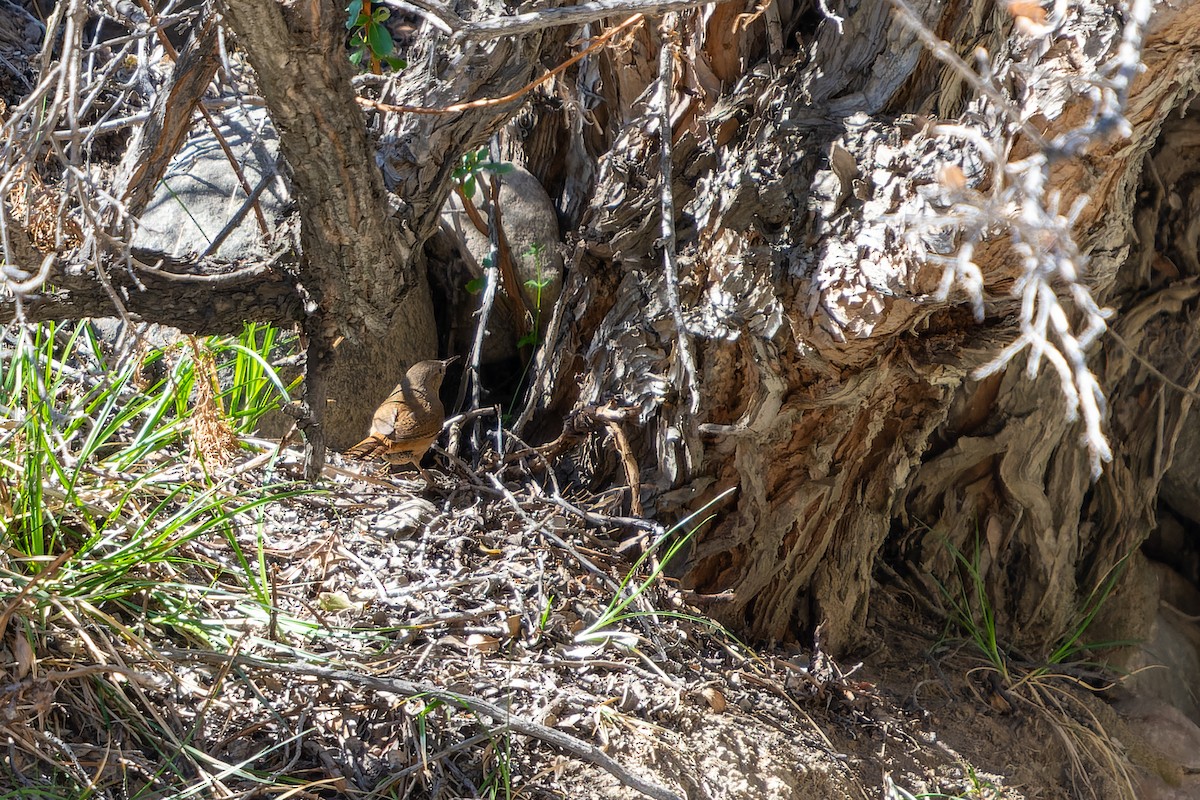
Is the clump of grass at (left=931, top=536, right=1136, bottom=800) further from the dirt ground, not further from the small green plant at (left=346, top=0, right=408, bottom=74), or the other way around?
the small green plant at (left=346, top=0, right=408, bottom=74)

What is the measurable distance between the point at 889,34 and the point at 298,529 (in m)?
1.96

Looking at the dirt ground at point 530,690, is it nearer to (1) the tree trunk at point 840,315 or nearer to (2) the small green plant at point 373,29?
(1) the tree trunk at point 840,315

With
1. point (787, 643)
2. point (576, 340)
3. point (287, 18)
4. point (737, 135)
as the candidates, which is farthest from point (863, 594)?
point (287, 18)

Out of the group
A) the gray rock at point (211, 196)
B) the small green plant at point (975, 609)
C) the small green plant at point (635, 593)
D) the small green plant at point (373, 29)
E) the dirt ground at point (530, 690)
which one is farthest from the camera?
the gray rock at point (211, 196)

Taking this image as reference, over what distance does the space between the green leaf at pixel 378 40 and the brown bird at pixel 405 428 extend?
993mm

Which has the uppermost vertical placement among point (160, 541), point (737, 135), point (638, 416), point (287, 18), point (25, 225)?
point (287, 18)

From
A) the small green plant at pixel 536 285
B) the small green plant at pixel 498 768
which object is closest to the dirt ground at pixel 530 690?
the small green plant at pixel 498 768

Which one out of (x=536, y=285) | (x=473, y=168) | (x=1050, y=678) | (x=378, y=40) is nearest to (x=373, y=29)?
(x=378, y=40)

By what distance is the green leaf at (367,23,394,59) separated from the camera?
2.92 m

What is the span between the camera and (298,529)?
2.73 meters

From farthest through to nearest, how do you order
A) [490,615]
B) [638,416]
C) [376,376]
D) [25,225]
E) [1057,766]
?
1. [376,376]
2. [1057,766]
3. [638,416]
4. [490,615]
5. [25,225]

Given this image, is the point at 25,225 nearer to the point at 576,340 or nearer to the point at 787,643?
the point at 576,340

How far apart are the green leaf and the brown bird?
99 centimetres

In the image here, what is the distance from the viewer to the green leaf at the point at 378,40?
2924mm
